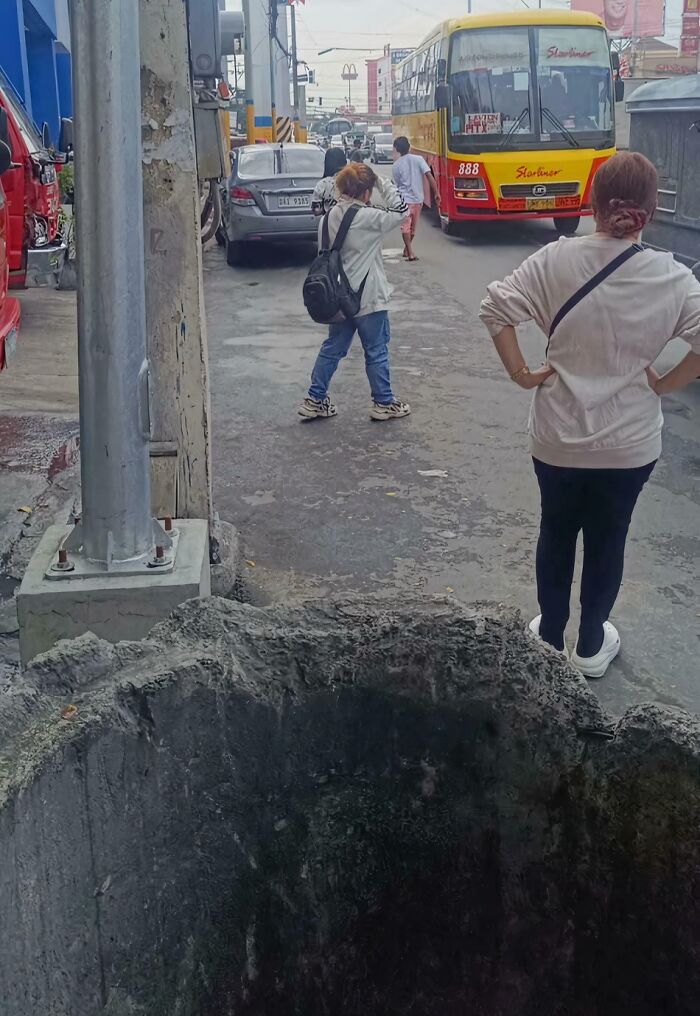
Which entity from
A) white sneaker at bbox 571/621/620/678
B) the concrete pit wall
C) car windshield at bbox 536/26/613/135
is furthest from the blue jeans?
car windshield at bbox 536/26/613/135

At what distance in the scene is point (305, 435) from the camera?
7.55 meters

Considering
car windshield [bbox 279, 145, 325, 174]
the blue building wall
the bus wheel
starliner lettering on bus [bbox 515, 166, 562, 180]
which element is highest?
the blue building wall

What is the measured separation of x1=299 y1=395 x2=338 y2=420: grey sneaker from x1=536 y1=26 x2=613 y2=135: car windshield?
1067cm

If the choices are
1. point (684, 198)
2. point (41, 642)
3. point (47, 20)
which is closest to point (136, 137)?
point (41, 642)

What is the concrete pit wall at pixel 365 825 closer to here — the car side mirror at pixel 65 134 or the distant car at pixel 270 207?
the car side mirror at pixel 65 134

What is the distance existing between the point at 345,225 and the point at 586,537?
376cm

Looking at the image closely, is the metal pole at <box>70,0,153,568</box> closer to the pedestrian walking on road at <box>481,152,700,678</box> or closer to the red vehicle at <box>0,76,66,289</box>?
the pedestrian walking on road at <box>481,152,700,678</box>

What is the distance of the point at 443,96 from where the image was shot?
1702 centimetres

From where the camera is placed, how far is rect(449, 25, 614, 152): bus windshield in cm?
1662

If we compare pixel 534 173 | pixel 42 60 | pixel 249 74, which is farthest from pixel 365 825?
pixel 249 74

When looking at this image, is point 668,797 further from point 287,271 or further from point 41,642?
point 287,271

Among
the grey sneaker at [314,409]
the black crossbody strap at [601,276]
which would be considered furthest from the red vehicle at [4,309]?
the black crossbody strap at [601,276]

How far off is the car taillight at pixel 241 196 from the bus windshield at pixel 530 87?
391 cm

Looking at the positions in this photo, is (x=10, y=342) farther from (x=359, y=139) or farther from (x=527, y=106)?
(x=359, y=139)
